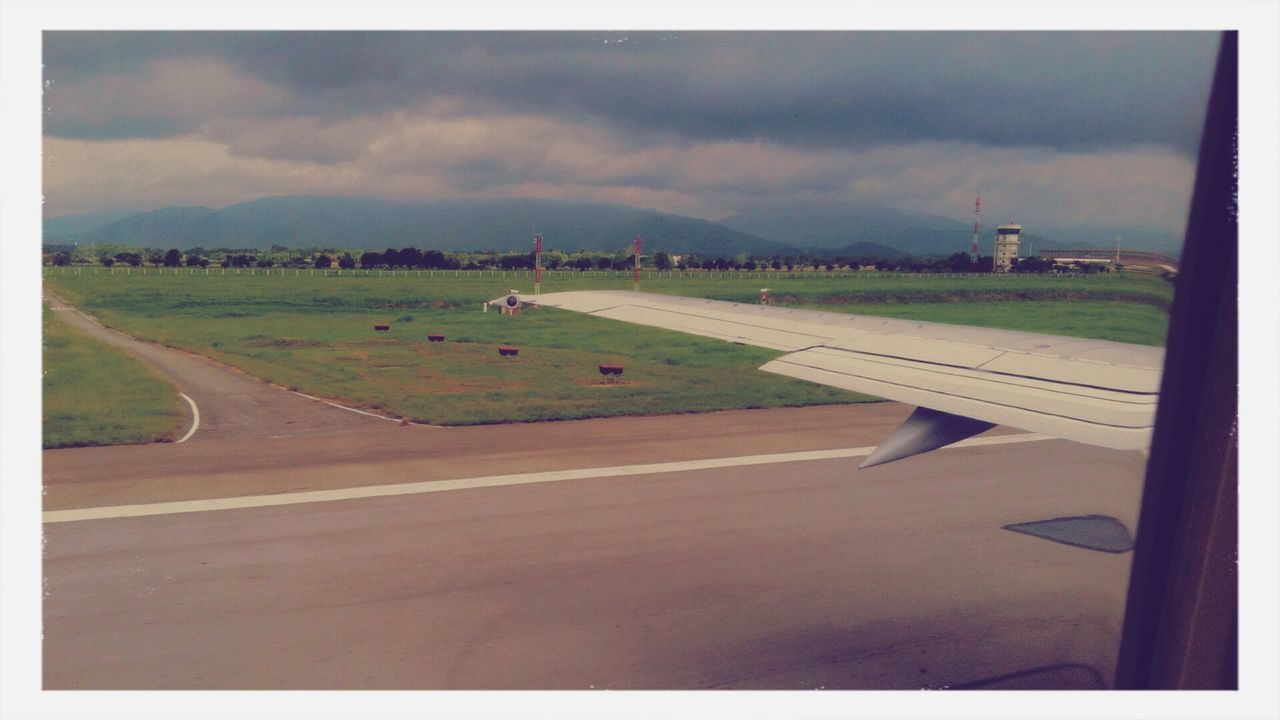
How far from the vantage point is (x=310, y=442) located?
11.5 meters

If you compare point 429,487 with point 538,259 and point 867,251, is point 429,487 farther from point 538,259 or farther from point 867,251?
point 538,259

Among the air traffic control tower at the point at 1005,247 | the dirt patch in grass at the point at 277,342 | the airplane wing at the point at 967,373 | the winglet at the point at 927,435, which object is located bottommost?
the dirt patch in grass at the point at 277,342

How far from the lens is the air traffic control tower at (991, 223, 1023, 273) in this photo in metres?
5.63

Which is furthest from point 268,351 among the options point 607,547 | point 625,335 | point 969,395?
point 969,395

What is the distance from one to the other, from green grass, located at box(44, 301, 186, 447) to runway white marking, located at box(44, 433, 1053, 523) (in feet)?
11.3

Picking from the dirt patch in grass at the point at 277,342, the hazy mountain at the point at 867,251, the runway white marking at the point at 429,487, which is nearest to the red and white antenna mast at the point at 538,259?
the dirt patch in grass at the point at 277,342

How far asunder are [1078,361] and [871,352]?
1.08 meters

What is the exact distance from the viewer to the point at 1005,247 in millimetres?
5797

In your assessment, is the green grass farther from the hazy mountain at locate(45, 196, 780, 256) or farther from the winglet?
the winglet

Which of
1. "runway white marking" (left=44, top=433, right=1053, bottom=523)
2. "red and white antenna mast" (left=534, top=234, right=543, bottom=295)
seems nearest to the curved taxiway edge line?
"runway white marking" (left=44, top=433, right=1053, bottom=523)

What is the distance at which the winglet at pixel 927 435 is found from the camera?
366 cm

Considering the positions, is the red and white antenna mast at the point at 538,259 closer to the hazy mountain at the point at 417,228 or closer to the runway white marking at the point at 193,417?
the hazy mountain at the point at 417,228

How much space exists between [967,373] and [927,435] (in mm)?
446

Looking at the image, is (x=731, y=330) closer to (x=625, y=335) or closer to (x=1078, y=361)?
(x=1078, y=361)
